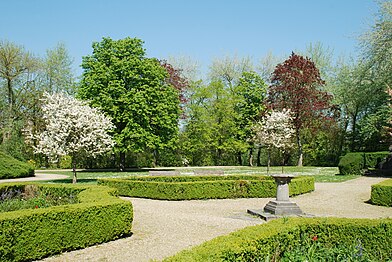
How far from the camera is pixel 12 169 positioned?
85.7ft

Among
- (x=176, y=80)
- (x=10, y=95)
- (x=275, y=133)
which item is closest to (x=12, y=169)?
(x=10, y=95)

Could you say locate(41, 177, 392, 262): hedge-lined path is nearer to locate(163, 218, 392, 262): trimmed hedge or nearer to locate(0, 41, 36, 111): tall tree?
locate(163, 218, 392, 262): trimmed hedge

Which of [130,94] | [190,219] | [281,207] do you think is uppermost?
[130,94]

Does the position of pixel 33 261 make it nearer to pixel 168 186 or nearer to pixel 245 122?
pixel 168 186

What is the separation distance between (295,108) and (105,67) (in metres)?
19.1

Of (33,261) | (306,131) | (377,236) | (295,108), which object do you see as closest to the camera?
(377,236)

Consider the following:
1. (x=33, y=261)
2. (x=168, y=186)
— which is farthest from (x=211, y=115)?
(x=33, y=261)

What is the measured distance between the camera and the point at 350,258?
5.43 meters

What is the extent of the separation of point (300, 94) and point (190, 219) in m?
30.7

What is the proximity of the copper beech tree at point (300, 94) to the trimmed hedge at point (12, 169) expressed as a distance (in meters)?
23.9

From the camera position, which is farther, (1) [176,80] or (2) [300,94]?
(1) [176,80]

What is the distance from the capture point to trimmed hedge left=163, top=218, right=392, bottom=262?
498cm

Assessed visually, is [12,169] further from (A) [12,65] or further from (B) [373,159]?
(B) [373,159]

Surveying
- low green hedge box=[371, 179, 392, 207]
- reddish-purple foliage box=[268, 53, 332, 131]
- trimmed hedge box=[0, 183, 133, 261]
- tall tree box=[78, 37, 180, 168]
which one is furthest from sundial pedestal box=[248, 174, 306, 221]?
reddish-purple foliage box=[268, 53, 332, 131]
